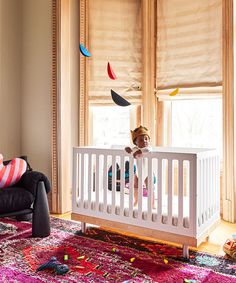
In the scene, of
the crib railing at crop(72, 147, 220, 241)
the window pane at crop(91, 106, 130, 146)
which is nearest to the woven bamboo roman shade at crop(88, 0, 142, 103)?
the window pane at crop(91, 106, 130, 146)

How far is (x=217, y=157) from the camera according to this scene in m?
2.18

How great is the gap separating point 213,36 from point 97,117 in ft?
4.48

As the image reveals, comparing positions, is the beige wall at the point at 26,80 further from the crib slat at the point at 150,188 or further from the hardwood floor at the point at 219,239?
the hardwood floor at the point at 219,239

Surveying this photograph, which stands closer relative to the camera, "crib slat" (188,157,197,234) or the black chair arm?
"crib slat" (188,157,197,234)

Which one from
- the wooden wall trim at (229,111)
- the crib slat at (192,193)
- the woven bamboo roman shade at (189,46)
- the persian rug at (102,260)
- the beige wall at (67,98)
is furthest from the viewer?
the beige wall at (67,98)

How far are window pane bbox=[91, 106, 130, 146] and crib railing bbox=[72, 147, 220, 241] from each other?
80cm

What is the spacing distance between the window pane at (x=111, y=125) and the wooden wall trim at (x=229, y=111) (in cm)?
97

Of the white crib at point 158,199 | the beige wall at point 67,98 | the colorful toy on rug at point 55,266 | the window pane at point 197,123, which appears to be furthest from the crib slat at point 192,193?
the beige wall at point 67,98

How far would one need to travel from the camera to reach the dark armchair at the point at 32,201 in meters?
2.09

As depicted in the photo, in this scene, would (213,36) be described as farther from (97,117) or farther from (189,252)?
(189,252)

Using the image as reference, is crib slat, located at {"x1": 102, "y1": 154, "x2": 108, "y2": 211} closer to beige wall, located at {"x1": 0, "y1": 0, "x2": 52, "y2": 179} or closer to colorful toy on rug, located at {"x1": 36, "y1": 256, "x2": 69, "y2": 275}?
colorful toy on rug, located at {"x1": 36, "y1": 256, "x2": 69, "y2": 275}

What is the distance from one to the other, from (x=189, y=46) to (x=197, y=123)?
0.71 metres

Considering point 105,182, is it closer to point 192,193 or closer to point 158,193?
point 158,193

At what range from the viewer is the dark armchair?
82.4 inches
